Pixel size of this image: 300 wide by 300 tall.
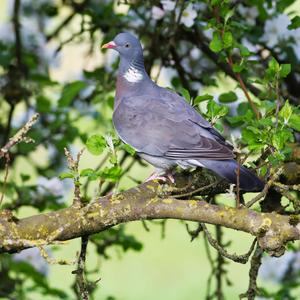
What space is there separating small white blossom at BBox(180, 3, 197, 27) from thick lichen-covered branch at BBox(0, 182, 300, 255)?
1415mm

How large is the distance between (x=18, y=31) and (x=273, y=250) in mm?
2823

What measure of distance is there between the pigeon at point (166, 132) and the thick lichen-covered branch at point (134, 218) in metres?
0.49

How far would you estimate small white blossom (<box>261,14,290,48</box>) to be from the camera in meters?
4.05

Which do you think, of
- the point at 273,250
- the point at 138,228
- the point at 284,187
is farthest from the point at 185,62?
the point at 138,228

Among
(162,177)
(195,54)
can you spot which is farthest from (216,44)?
(195,54)

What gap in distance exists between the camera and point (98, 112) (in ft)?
15.1

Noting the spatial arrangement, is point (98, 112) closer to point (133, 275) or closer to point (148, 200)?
point (148, 200)

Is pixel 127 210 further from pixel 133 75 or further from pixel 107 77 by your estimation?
pixel 107 77

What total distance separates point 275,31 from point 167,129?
1147 millimetres

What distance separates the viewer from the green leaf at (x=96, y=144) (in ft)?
7.90

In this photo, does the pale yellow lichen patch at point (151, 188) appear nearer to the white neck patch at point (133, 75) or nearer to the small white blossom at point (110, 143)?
the small white blossom at point (110, 143)

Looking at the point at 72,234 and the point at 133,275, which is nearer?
the point at 72,234

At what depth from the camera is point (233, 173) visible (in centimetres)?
282

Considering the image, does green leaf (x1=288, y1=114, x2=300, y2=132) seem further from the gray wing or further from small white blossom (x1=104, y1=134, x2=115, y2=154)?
small white blossom (x1=104, y1=134, x2=115, y2=154)
